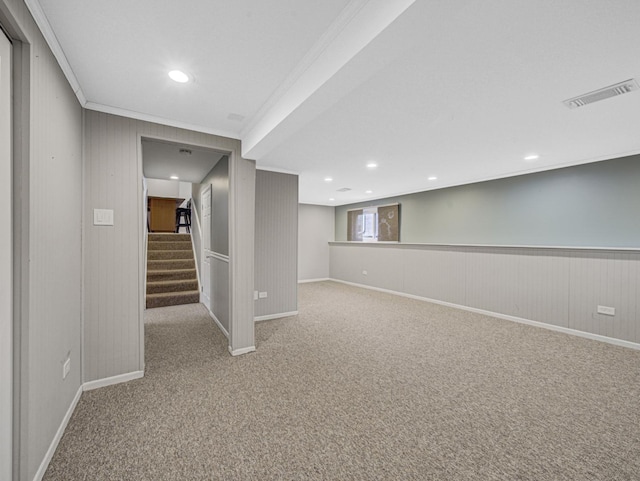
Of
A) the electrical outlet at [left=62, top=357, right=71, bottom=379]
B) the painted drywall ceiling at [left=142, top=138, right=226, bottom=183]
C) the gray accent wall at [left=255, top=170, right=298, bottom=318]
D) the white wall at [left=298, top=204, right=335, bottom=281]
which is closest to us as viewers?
the electrical outlet at [left=62, top=357, right=71, bottom=379]

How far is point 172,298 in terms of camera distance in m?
4.73

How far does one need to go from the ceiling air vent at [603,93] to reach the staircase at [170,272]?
5541 mm

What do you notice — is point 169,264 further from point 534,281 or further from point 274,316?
point 534,281

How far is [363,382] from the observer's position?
2281 millimetres

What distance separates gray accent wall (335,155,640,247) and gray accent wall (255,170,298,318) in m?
3.23

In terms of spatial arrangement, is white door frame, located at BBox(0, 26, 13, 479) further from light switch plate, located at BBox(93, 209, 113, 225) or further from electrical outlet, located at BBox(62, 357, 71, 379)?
light switch plate, located at BBox(93, 209, 113, 225)

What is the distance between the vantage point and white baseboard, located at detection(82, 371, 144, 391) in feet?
7.07

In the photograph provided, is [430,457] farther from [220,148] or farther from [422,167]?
[422,167]

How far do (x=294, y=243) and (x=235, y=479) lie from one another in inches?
123

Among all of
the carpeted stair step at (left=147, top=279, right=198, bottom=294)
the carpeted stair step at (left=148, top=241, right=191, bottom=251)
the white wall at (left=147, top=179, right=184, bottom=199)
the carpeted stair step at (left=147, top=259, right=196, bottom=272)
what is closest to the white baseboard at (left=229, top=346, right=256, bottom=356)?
the carpeted stair step at (left=147, top=279, right=198, bottom=294)

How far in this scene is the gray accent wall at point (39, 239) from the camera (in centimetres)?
125

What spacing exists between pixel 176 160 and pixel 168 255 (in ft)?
8.85

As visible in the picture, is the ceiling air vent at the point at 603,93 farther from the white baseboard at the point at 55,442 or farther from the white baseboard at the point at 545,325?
the white baseboard at the point at 55,442

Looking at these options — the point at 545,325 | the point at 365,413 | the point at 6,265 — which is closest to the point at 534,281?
the point at 545,325
